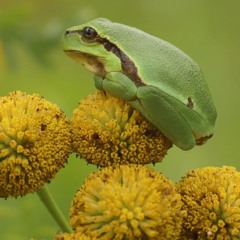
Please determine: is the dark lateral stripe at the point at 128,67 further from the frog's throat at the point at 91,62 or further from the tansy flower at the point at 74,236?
the tansy flower at the point at 74,236

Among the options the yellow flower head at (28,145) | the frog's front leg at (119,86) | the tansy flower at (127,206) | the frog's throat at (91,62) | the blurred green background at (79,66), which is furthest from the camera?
the blurred green background at (79,66)

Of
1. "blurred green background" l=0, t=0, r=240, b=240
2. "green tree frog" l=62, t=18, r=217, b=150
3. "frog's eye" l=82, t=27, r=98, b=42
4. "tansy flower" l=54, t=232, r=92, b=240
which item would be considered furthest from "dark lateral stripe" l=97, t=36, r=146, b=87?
"blurred green background" l=0, t=0, r=240, b=240

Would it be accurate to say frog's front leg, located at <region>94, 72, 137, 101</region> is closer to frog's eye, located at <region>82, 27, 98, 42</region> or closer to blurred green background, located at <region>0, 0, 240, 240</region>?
frog's eye, located at <region>82, 27, 98, 42</region>

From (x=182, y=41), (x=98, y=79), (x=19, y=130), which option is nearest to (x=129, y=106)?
(x=98, y=79)

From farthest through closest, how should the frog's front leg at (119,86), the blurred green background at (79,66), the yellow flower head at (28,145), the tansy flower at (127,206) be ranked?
the blurred green background at (79,66), the frog's front leg at (119,86), the yellow flower head at (28,145), the tansy flower at (127,206)

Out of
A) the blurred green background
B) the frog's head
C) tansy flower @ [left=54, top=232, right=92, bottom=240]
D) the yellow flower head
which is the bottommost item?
tansy flower @ [left=54, top=232, right=92, bottom=240]

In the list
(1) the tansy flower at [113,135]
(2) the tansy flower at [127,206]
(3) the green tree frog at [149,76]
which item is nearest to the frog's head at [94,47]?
(3) the green tree frog at [149,76]
